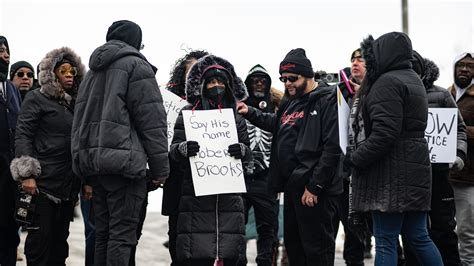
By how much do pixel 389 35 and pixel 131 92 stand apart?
6.78ft

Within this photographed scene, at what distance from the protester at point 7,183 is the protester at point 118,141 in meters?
1.52

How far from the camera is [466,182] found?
8.81 m

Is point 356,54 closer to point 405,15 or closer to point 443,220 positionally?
point 443,220

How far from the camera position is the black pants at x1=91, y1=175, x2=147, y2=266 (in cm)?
682

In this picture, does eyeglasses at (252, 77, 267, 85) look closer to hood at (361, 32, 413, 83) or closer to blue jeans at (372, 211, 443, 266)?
hood at (361, 32, 413, 83)

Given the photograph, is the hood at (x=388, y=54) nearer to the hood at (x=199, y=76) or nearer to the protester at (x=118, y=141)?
the hood at (x=199, y=76)

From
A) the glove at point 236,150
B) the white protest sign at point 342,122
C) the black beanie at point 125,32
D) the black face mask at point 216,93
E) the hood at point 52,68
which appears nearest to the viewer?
the black beanie at point 125,32

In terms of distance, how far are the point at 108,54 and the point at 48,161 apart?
1.46 m

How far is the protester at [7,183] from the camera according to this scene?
325 inches

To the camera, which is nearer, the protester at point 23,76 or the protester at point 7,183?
the protester at point 7,183

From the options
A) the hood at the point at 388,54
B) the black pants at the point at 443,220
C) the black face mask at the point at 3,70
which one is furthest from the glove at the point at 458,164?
the black face mask at the point at 3,70

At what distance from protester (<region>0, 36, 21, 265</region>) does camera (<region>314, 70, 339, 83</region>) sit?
9.51 feet

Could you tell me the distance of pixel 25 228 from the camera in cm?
786

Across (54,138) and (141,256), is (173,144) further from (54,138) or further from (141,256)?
(141,256)
